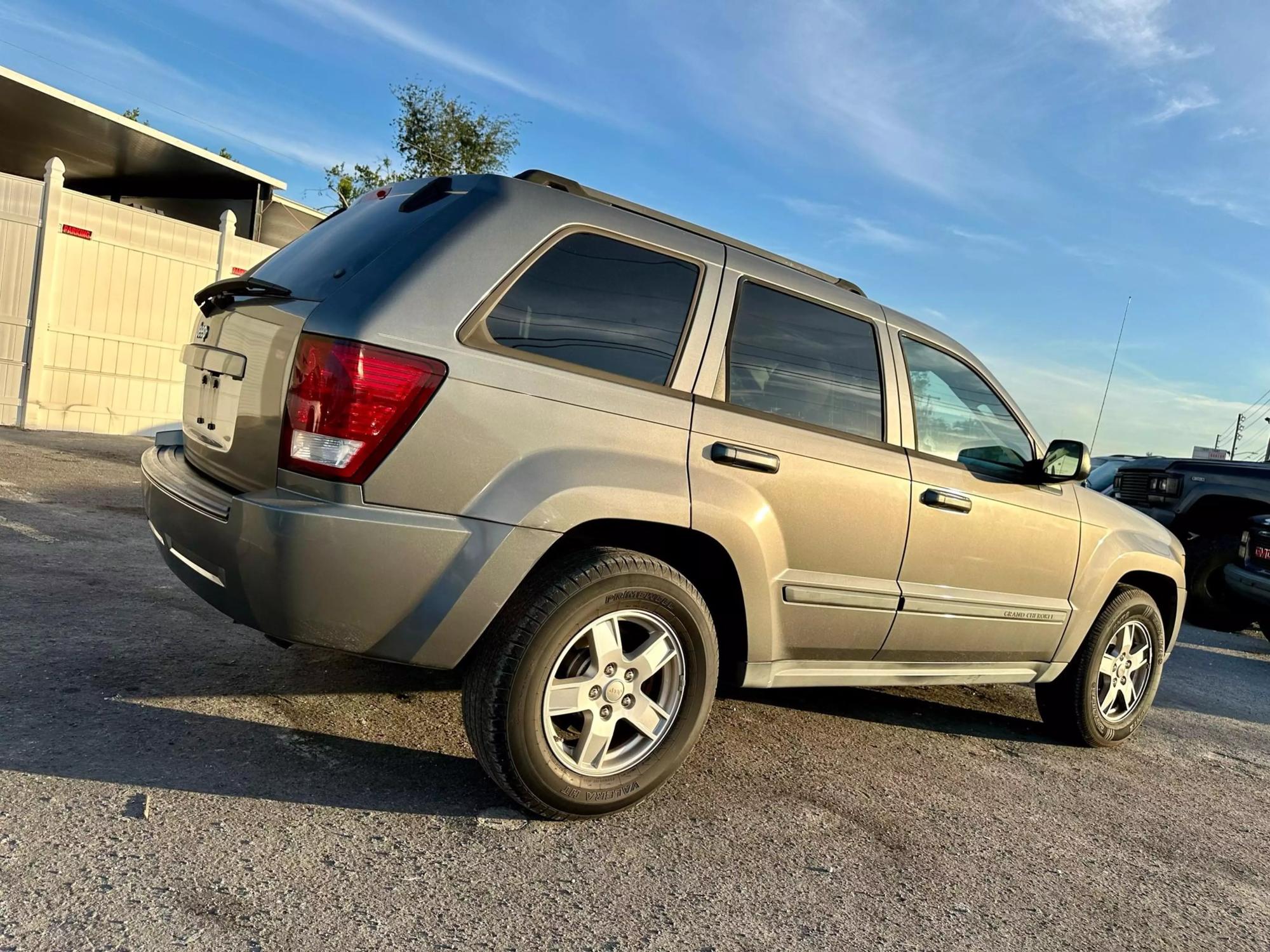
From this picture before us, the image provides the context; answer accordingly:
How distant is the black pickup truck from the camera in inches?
357

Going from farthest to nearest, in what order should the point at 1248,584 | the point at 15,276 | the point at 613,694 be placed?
1. the point at 15,276
2. the point at 1248,584
3. the point at 613,694

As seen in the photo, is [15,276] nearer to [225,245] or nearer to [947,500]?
[225,245]

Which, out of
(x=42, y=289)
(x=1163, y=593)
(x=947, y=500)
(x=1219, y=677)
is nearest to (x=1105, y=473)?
(x=1219, y=677)

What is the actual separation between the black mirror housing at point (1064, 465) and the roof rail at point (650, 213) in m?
1.15

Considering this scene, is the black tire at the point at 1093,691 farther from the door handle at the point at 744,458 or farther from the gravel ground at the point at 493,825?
the door handle at the point at 744,458

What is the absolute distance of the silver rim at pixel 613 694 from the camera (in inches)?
112

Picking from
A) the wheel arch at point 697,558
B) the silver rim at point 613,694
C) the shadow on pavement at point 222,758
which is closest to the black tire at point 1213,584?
the wheel arch at point 697,558

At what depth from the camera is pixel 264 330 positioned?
110 inches

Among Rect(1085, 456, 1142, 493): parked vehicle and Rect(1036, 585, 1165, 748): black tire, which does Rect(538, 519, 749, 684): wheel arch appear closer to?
Rect(1036, 585, 1165, 748): black tire

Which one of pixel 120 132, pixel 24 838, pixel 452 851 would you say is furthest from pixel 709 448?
pixel 120 132

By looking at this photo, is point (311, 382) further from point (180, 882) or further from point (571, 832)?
point (571, 832)

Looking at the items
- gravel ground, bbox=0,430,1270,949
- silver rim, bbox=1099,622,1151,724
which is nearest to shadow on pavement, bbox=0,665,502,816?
gravel ground, bbox=0,430,1270,949

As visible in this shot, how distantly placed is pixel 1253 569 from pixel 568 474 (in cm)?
751

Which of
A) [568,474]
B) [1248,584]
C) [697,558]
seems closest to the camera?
[568,474]
